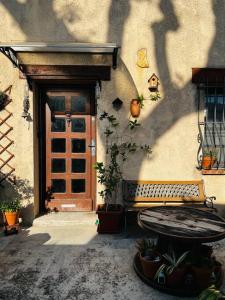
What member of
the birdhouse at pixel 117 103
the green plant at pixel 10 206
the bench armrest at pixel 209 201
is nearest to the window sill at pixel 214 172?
the bench armrest at pixel 209 201

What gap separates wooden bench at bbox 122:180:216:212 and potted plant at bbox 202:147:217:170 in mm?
364

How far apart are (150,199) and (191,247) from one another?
2.06 meters

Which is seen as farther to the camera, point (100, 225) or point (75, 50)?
point (100, 225)

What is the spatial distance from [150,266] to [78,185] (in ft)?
10.3

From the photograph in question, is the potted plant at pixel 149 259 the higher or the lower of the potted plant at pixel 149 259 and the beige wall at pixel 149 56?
the lower

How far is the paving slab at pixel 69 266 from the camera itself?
3.74 m

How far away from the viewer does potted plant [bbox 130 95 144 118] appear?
6.04m

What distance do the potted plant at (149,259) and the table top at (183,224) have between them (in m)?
0.44

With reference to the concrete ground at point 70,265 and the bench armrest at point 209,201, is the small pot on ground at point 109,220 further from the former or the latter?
the bench armrest at point 209,201

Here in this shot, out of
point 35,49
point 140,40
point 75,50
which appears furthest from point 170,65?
point 35,49

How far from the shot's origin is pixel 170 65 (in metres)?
6.07

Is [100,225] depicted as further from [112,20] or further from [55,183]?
[112,20]

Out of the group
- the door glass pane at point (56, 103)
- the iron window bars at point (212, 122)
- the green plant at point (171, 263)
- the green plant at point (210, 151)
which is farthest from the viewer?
the door glass pane at point (56, 103)

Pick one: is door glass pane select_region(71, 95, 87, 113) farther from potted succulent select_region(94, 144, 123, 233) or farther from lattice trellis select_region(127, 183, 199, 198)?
lattice trellis select_region(127, 183, 199, 198)
